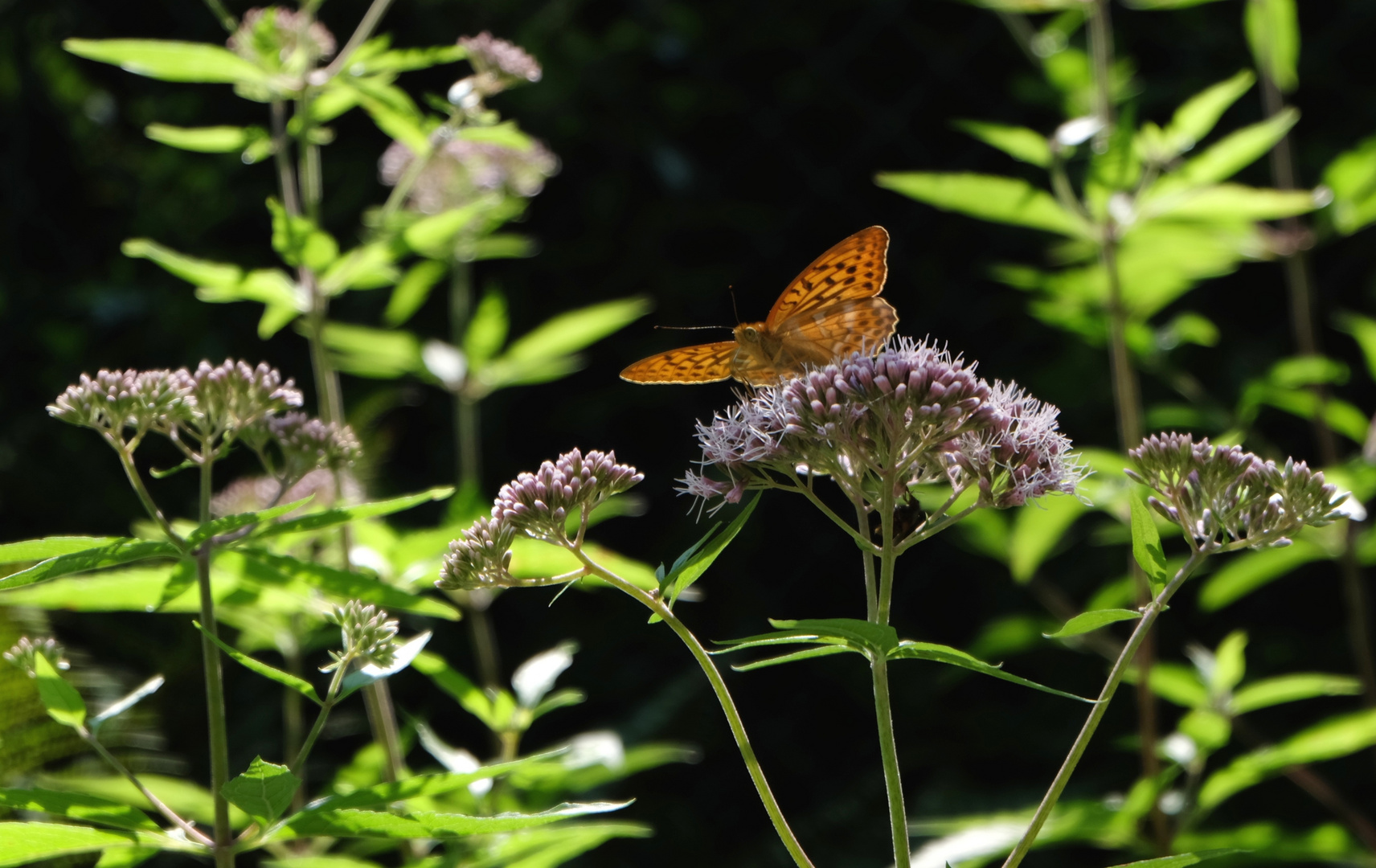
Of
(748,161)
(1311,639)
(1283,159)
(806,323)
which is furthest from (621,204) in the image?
(1311,639)

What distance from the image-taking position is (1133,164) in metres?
1.44

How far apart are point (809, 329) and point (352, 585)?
0.54 meters

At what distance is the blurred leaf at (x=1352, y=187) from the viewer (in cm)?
164

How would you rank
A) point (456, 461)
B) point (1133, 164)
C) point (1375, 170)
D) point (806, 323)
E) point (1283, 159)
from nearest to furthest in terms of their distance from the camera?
1. point (806, 323)
2. point (1133, 164)
3. point (1375, 170)
4. point (1283, 159)
5. point (456, 461)

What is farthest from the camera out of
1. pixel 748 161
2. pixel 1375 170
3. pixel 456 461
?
pixel 748 161

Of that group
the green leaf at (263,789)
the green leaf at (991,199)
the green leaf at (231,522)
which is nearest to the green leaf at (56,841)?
the green leaf at (263,789)

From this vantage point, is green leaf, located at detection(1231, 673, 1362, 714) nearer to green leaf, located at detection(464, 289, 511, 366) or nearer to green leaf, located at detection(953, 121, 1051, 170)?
green leaf, located at detection(953, 121, 1051, 170)

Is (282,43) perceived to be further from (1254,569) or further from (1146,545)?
(1254,569)

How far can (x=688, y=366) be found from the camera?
1.11 meters

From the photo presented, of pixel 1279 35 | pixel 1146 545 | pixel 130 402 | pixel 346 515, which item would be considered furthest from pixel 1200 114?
pixel 130 402

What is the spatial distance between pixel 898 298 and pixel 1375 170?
1.16m

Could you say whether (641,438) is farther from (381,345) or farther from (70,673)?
(70,673)

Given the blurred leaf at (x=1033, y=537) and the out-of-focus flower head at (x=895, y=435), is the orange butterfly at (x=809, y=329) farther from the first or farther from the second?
the blurred leaf at (x=1033, y=537)

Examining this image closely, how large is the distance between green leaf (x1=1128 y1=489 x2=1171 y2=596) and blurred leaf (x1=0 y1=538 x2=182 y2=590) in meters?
0.70
